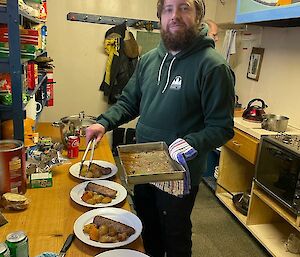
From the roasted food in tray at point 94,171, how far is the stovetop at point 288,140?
3.77 feet

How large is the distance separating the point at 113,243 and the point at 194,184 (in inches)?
22.9

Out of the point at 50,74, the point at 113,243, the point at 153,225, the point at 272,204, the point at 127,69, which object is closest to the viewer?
the point at 113,243

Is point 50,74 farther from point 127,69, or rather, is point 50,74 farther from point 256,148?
point 256,148

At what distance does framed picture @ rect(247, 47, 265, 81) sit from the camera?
279 centimetres

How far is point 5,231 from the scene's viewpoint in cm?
96

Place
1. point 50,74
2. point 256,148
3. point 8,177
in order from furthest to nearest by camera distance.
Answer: point 50,74, point 256,148, point 8,177

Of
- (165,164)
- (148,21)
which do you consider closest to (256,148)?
(165,164)

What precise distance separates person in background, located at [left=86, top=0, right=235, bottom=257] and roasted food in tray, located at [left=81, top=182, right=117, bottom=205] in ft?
0.74

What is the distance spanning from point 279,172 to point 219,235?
0.70 metres

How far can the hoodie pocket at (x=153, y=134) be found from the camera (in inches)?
52.3

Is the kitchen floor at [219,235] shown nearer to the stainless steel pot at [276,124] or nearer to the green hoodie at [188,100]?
the stainless steel pot at [276,124]

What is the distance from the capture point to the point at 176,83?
130 centimetres

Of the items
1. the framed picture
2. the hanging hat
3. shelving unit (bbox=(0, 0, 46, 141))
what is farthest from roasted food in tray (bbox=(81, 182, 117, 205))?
the hanging hat

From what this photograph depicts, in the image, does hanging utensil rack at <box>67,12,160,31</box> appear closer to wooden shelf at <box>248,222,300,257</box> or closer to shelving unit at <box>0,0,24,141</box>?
shelving unit at <box>0,0,24,141</box>
